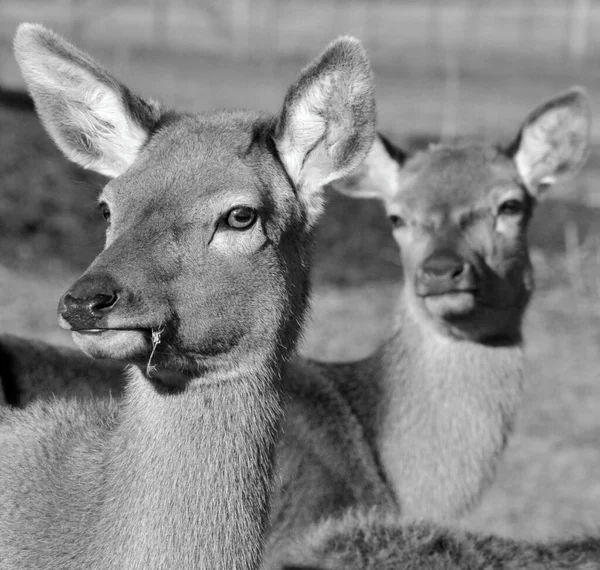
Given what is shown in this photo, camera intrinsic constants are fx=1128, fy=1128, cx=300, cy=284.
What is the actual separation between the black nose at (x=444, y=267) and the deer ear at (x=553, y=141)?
1.25 metres

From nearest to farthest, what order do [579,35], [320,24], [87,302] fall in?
[87,302]
[579,35]
[320,24]

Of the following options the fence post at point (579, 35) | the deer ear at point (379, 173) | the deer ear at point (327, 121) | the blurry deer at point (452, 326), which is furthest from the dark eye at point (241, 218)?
the fence post at point (579, 35)

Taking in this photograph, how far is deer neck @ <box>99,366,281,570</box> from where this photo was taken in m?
4.11

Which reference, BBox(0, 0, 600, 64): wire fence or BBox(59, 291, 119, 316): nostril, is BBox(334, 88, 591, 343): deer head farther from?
BBox(0, 0, 600, 64): wire fence

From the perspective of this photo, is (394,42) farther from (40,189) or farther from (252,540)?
(252,540)

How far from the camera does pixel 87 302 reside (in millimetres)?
3709

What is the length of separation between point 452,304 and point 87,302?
3.29 m

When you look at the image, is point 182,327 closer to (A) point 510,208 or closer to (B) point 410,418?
(B) point 410,418

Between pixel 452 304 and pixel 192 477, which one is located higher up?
pixel 192 477

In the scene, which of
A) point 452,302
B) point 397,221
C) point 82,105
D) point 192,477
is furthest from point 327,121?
point 397,221

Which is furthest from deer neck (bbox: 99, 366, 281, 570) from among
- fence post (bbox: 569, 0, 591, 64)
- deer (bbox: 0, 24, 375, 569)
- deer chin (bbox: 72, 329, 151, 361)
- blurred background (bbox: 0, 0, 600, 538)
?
fence post (bbox: 569, 0, 591, 64)

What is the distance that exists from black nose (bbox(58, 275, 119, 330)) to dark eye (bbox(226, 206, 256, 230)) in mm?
618

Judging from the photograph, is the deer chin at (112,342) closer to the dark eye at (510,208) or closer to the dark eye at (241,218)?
the dark eye at (241,218)

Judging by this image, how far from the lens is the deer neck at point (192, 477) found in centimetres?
411
